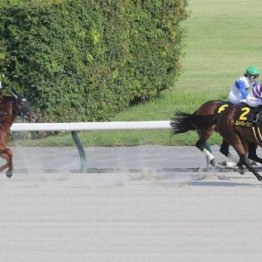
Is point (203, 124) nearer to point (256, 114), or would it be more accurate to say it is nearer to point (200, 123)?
point (200, 123)

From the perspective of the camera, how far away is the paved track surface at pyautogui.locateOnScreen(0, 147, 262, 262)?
914 cm

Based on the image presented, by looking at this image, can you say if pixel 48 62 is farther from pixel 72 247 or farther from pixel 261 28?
pixel 261 28

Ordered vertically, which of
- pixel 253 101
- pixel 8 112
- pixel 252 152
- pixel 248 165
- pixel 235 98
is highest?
pixel 253 101

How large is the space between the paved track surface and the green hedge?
2541 mm

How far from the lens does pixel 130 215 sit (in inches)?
436

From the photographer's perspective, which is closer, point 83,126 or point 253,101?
point 253,101

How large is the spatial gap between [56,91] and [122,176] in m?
3.85

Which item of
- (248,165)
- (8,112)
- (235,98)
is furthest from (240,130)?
(8,112)

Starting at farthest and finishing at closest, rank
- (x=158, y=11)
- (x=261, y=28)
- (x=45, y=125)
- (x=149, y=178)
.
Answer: (x=261, y=28) < (x=158, y=11) < (x=45, y=125) < (x=149, y=178)

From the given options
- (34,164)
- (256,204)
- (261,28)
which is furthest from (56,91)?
(261,28)

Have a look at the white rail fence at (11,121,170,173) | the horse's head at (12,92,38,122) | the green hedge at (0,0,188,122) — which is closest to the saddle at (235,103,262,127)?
the white rail fence at (11,121,170,173)

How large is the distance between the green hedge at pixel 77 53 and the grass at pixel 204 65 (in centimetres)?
55

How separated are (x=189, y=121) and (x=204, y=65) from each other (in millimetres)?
18674

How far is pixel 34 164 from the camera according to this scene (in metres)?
15.8
